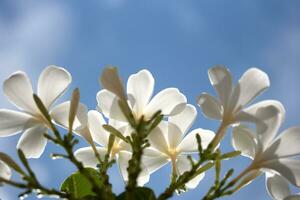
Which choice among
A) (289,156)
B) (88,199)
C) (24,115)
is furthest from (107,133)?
(289,156)

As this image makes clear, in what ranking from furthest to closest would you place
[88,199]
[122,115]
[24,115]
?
[24,115] < [122,115] < [88,199]

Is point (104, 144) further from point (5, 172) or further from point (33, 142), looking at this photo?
point (5, 172)

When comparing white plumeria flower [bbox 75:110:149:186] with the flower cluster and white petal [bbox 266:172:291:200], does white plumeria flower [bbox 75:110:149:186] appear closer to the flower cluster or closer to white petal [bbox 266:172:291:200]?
the flower cluster

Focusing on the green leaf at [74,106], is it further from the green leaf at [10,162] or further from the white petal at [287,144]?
the white petal at [287,144]

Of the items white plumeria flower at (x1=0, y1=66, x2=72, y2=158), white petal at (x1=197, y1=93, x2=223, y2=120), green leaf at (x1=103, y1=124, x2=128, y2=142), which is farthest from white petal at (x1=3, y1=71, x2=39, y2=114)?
white petal at (x1=197, y1=93, x2=223, y2=120)

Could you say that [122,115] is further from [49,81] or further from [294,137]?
[294,137]

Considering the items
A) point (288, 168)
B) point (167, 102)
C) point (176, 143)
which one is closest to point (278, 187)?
point (288, 168)
